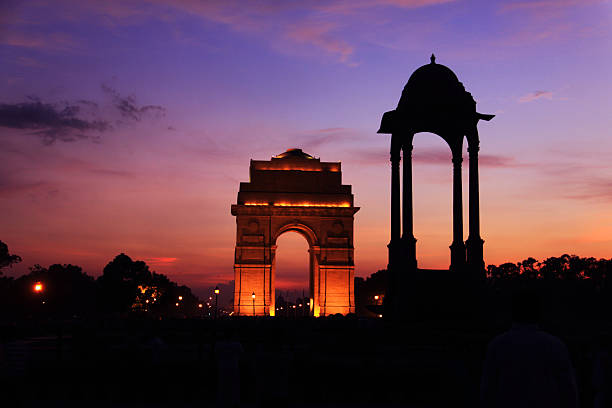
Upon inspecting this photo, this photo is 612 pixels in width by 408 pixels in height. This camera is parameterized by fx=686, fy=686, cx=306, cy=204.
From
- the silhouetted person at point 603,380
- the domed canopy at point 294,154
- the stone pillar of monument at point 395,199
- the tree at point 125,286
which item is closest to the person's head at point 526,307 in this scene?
the silhouetted person at point 603,380

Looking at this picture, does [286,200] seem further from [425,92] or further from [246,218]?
[425,92]

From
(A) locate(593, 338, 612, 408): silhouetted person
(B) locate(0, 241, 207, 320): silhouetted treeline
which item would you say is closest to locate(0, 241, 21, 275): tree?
(B) locate(0, 241, 207, 320): silhouetted treeline

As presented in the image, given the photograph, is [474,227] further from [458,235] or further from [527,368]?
[527,368]

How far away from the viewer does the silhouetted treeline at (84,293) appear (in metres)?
98.5

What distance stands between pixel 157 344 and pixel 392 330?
846 cm

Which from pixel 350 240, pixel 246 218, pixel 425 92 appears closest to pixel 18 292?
pixel 246 218

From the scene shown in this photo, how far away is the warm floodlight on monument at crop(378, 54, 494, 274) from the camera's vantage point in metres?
29.6

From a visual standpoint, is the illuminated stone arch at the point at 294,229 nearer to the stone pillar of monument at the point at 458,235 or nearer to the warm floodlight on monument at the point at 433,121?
the warm floodlight on monument at the point at 433,121

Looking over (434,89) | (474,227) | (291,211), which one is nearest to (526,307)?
(474,227)

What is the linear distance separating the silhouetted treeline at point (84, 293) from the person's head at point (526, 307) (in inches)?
3353

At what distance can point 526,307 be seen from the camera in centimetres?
562

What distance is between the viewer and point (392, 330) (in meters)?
24.7

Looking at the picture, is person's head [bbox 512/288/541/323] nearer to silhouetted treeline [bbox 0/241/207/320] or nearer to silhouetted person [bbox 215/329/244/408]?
silhouetted person [bbox 215/329/244/408]

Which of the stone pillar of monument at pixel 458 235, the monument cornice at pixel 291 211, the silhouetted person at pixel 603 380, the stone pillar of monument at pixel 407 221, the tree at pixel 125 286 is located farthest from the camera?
the tree at pixel 125 286
